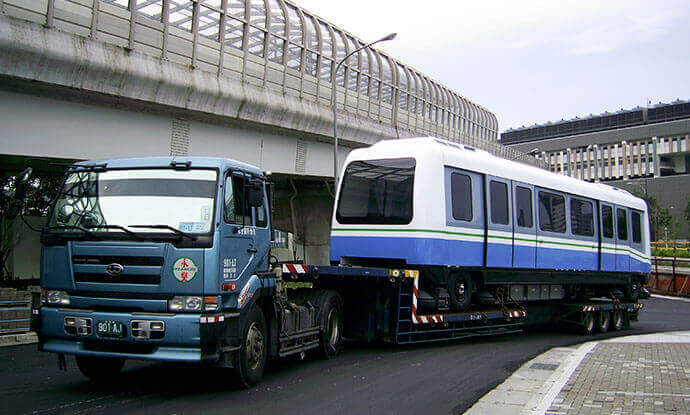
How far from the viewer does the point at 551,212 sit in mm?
15258

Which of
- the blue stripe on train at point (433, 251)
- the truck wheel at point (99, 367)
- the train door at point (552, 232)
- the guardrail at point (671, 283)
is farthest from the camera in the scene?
the guardrail at point (671, 283)

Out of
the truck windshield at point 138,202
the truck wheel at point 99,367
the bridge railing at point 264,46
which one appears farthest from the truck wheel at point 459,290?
the bridge railing at point 264,46

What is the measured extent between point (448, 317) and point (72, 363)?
638 cm

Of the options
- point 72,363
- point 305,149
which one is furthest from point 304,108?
point 72,363

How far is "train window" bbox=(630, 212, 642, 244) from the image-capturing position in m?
19.4

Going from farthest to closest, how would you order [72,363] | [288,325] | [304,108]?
[304,108]
[72,363]
[288,325]

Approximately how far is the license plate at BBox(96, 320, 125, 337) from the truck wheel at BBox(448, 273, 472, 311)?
6.77 m

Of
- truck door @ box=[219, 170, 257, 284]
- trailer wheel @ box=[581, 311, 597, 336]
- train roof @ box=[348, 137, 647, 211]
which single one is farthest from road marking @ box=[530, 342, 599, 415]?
trailer wheel @ box=[581, 311, 597, 336]

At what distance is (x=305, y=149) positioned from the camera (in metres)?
24.6

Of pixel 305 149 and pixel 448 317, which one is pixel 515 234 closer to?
pixel 448 317

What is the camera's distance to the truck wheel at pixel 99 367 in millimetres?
8406

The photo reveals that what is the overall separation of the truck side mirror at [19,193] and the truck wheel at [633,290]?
1678cm

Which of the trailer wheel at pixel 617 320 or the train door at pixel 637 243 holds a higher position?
the train door at pixel 637 243

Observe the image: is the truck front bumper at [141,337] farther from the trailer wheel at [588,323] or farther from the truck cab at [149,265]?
the trailer wheel at [588,323]
